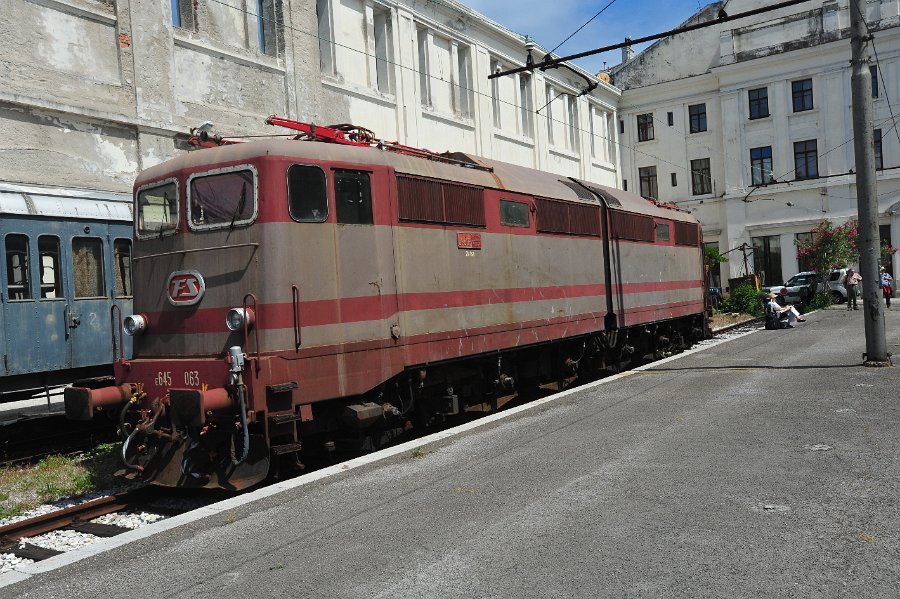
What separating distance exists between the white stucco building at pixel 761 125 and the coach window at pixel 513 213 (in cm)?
3385

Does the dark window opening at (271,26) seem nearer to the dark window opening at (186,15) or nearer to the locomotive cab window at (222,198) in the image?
the dark window opening at (186,15)

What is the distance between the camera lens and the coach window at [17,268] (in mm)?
11172

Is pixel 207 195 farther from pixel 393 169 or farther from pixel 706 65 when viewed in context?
pixel 706 65

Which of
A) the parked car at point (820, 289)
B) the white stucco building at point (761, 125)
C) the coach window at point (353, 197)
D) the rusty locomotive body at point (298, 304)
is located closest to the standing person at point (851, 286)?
the parked car at point (820, 289)

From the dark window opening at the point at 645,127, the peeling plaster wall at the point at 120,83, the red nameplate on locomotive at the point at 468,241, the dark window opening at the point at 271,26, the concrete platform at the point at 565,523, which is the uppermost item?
the dark window opening at the point at 645,127

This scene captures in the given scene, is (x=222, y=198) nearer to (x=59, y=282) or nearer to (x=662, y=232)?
(x=59, y=282)

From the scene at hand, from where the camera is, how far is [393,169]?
30.0ft

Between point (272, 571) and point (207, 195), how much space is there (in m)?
4.48

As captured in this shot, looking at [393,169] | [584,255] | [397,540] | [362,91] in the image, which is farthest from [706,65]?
[397,540]

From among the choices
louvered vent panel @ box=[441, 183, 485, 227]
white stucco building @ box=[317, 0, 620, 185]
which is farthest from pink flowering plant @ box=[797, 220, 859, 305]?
louvered vent panel @ box=[441, 183, 485, 227]

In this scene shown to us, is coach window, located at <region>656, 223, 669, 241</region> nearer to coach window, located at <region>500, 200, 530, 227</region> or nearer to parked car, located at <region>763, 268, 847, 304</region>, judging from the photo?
coach window, located at <region>500, 200, 530, 227</region>

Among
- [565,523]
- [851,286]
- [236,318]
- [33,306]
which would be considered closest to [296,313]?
[236,318]

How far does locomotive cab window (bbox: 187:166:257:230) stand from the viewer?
805 centimetres

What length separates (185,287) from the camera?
829cm
